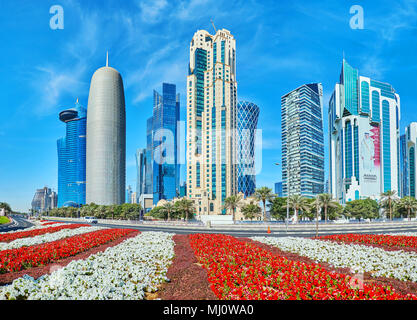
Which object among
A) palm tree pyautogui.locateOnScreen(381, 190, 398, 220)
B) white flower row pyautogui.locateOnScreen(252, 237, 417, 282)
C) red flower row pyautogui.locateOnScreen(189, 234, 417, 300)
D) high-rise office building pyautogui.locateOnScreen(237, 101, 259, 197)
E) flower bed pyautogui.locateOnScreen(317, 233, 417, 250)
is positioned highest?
high-rise office building pyautogui.locateOnScreen(237, 101, 259, 197)

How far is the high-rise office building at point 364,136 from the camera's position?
558 feet

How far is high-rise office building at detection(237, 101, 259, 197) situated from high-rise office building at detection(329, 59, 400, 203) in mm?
57555

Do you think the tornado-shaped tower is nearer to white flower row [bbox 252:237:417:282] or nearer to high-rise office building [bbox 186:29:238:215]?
high-rise office building [bbox 186:29:238:215]

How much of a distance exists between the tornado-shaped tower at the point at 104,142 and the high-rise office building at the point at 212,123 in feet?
266

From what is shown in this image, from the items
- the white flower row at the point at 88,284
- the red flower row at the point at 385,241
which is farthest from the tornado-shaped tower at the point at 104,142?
the white flower row at the point at 88,284

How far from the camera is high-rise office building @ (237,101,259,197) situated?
18025 cm

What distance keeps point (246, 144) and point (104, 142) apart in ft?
340

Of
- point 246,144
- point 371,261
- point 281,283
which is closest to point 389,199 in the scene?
point 371,261

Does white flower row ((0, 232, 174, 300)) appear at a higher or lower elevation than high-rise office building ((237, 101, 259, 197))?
lower

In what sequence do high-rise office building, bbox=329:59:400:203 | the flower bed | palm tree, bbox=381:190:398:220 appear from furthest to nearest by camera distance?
high-rise office building, bbox=329:59:400:203, palm tree, bbox=381:190:398:220, the flower bed

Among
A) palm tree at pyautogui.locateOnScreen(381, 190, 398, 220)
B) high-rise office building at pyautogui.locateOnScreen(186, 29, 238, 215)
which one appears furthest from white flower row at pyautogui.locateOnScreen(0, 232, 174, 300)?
high-rise office building at pyautogui.locateOnScreen(186, 29, 238, 215)

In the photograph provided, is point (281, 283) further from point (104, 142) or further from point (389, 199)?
point (104, 142)

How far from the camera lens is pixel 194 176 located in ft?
420

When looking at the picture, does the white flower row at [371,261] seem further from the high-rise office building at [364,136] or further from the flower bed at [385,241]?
the high-rise office building at [364,136]
